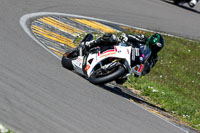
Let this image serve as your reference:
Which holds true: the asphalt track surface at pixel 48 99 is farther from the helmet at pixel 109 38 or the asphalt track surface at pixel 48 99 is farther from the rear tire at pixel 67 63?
the helmet at pixel 109 38

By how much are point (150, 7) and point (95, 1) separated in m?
3.09

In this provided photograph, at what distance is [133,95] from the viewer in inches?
386

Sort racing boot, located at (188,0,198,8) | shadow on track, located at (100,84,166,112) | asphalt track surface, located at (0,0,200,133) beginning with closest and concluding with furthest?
asphalt track surface, located at (0,0,200,133) → shadow on track, located at (100,84,166,112) → racing boot, located at (188,0,198,8)

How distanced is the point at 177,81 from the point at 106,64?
474 cm

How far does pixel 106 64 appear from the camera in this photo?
851 centimetres

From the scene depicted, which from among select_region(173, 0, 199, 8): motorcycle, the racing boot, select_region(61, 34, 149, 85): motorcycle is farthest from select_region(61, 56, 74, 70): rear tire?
the racing boot

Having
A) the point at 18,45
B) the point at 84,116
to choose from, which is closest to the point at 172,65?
the point at 18,45

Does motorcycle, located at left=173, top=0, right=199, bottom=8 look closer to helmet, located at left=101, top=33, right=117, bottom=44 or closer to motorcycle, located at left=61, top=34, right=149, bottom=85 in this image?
motorcycle, located at left=61, top=34, right=149, bottom=85

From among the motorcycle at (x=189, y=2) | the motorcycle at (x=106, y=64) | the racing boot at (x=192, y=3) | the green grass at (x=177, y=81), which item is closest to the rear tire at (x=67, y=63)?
the motorcycle at (x=106, y=64)

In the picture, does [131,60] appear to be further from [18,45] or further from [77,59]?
[18,45]

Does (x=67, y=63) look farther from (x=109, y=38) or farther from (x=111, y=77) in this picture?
(x=111, y=77)

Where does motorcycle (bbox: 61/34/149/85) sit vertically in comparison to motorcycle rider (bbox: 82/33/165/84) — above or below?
below

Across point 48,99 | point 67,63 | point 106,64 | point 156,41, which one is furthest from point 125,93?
point 48,99

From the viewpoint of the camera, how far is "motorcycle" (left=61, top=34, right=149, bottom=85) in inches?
320
